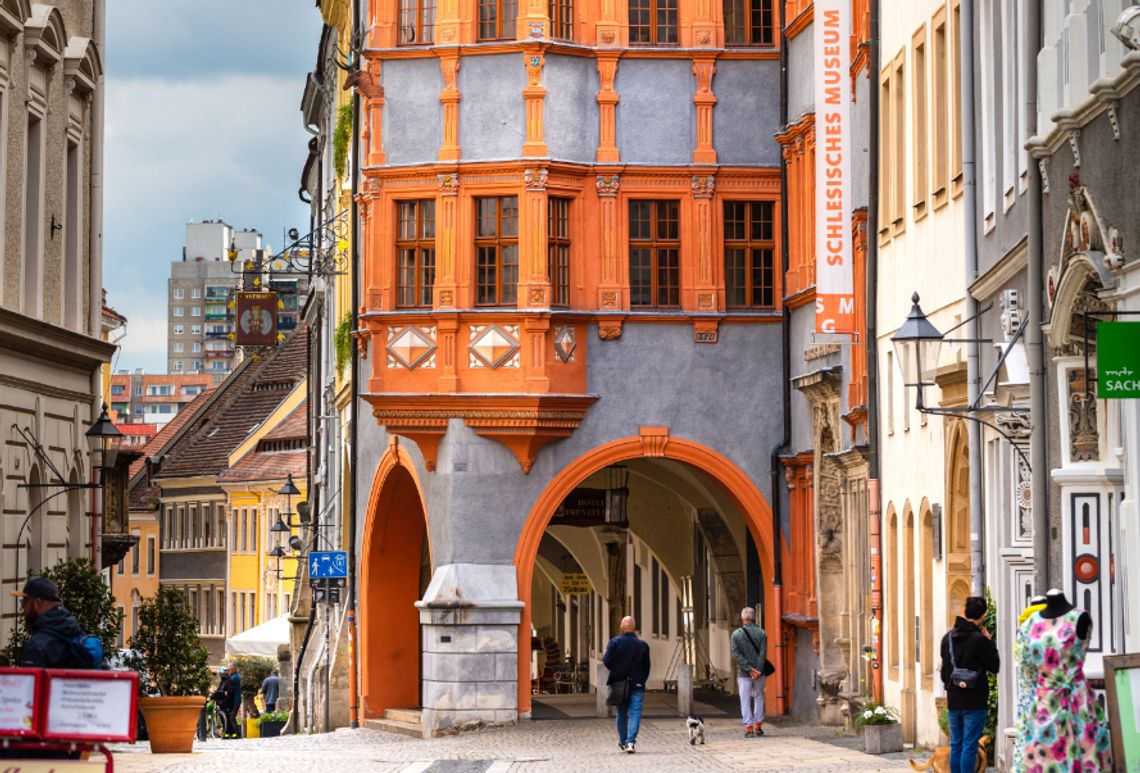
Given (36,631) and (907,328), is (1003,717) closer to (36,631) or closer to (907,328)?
(907,328)

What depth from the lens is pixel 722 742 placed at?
97.8 ft

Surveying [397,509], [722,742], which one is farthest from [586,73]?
[722,742]

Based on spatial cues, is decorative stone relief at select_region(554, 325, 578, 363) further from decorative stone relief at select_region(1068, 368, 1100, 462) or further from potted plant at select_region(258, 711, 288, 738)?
potted plant at select_region(258, 711, 288, 738)

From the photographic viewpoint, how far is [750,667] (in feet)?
99.0

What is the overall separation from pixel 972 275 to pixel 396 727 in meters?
16.9

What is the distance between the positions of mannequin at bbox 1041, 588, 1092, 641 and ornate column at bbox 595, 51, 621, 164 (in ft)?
68.3

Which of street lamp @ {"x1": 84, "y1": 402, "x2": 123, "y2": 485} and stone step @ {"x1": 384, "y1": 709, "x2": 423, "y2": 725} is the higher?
street lamp @ {"x1": 84, "y1": 402, "x2": 123, "y2": 485}

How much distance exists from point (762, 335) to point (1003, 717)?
14625 mm

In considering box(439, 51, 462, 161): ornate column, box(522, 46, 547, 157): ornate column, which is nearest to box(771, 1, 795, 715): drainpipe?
box(522, 46, 547, 157): ornate column

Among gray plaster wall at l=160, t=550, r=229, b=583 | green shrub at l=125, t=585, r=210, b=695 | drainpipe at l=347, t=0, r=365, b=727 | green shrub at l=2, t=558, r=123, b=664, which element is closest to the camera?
green shrub at l=2, t=558, r=123, b=664

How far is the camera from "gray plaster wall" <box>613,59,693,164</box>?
35.8 m

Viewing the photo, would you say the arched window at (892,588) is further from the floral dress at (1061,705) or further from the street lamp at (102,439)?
the floral dress at (1061,705)

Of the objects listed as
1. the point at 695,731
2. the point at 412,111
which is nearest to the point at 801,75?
the point at 412,111

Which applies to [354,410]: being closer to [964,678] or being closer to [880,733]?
[880,733]
